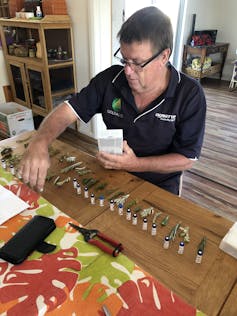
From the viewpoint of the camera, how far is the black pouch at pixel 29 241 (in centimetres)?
64

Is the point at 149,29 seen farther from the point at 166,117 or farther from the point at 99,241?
the point at 99,241

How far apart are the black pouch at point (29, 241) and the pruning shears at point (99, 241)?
8 centimetres

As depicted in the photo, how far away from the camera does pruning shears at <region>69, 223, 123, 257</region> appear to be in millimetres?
671

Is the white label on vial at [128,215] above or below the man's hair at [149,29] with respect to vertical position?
below

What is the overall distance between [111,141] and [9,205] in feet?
1.24

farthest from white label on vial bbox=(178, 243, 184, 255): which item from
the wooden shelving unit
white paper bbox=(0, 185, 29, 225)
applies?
the wooden shelving unit

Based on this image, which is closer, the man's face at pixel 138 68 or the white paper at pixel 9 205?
the white paper at pixel 9 205

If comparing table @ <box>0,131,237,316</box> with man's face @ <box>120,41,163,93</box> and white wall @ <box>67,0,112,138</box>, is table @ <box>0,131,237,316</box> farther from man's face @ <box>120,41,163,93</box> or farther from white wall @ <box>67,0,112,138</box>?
white wall @ <box>67,0,112,138</box>

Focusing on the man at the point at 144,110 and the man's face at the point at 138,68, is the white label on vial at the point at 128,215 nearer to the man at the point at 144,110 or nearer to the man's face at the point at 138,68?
the man at the point at 144,110

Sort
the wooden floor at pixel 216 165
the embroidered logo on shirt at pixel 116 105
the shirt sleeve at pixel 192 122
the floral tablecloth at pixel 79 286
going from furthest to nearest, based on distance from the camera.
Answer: the wooden floor at pixel 216 165 → the embroidered logo on shirt at pixel 116 105 → the shirt sleeve at pixel 192 122 → the floral tablecloth at pixel 79 286

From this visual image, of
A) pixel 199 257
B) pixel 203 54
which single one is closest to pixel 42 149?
pixel 199 257

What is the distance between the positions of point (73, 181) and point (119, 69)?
0.60 m

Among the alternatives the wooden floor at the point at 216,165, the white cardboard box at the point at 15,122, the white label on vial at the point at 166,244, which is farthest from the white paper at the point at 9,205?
the white cardboard box at the point at 15,122

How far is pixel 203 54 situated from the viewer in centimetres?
470
